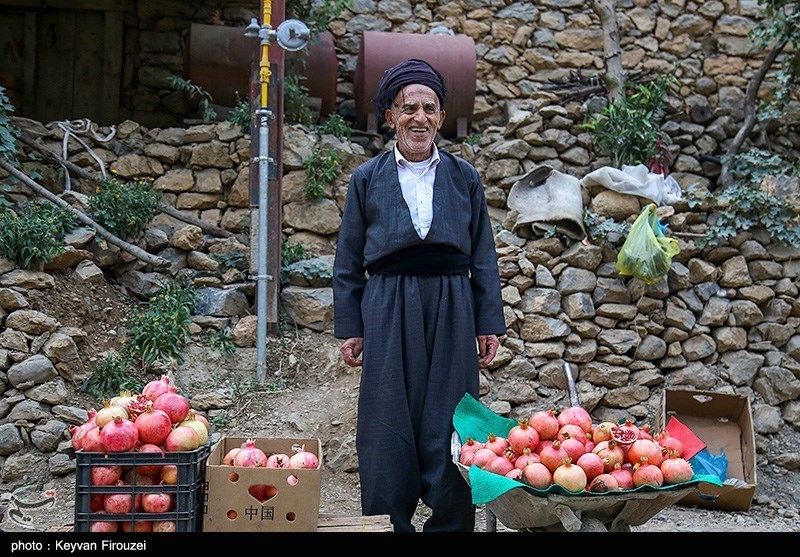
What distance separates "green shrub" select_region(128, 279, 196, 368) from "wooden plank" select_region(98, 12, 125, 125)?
3.24 m

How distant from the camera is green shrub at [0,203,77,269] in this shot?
5.15 metres

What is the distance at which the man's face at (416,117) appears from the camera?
10.4 ft

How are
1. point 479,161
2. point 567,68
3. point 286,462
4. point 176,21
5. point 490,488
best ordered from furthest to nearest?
point 567,68
point 176,21
point 479,161
point 286,462
point 490,488

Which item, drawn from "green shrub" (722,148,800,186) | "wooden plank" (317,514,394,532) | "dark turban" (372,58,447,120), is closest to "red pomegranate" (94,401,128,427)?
"wooden plank" (317,514,394,532)

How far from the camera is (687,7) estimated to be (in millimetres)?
8773

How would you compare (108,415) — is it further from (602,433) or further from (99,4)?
(99,4)

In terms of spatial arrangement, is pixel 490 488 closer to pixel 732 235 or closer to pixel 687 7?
pixel 732 235

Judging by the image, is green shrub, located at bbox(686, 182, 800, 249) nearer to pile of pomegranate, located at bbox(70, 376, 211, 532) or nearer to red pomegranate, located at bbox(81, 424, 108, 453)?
pile of pomegranate, located at bbox(70, 376, 211, 532)

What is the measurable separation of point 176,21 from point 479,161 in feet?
11.2

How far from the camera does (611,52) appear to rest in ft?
24.5

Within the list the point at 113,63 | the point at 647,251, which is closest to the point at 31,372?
the point at 647,251

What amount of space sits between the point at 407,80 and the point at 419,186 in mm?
406

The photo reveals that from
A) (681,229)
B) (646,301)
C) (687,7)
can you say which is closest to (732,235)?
(681,229)

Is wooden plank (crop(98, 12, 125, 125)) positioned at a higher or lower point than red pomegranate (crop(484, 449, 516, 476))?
higher
